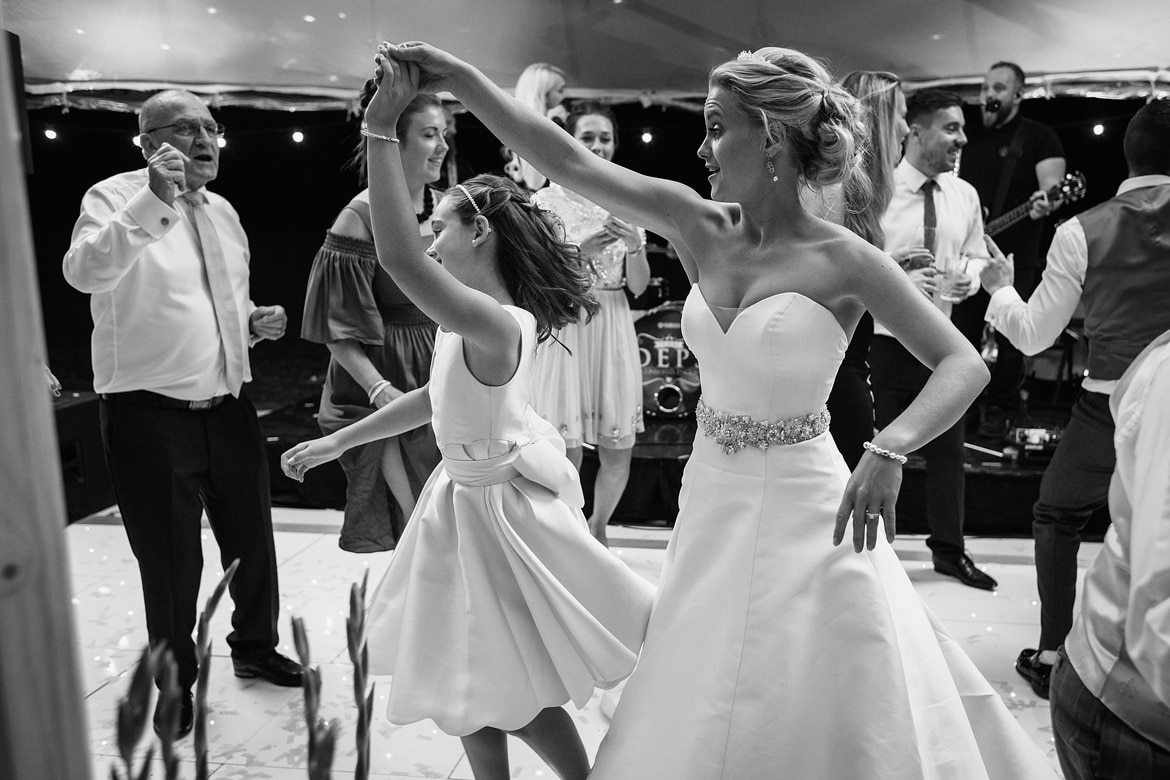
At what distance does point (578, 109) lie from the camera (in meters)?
3.85

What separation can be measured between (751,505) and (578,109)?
2465 millimetres

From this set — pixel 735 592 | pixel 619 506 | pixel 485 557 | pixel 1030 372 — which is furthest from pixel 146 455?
pixel 1030 372

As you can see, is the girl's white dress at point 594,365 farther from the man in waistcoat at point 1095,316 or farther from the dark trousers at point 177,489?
the man in waistcoat at point 1095,316

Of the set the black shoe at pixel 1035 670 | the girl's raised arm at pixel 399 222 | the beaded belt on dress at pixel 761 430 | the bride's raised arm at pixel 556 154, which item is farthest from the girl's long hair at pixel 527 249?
the black shoe at pixel 1035 670

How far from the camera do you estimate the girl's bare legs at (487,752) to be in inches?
75.9

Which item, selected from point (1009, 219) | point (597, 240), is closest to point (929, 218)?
point (1009, 219)

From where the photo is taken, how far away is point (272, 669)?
9.75 feet

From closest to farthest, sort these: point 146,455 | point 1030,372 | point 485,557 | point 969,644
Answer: point 485,557 < point 146,455 < point 969,644 < point 1030,372

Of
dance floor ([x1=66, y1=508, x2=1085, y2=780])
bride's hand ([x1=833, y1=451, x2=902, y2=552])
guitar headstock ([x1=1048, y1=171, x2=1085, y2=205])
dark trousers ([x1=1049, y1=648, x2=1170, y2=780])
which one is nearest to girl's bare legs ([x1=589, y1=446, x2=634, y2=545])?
dance floor ([x1=66, y1=508, x2=1085, y2=780])

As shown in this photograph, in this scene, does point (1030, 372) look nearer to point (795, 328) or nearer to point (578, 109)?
point (578, 109)

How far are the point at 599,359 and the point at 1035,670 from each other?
6.15 ft

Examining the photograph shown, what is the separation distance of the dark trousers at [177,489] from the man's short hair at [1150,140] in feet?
8.45

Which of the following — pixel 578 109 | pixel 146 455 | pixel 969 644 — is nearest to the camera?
pixel 146 455

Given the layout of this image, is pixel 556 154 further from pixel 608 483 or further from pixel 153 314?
pixel 608 483
